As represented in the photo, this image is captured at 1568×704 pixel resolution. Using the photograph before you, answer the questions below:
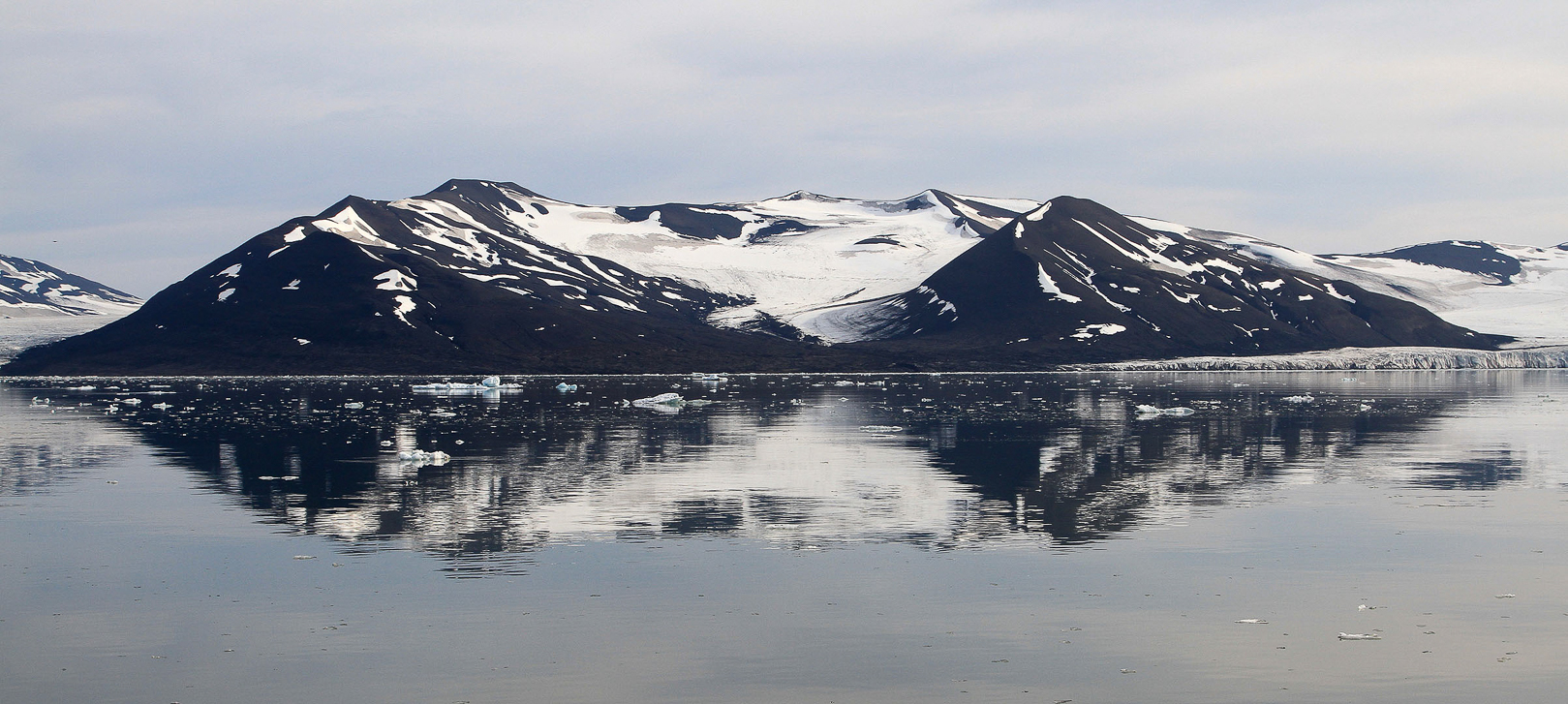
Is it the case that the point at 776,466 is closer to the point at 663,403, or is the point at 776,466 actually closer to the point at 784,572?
the point at 784,572

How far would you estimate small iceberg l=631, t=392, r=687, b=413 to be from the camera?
77350 millimetres

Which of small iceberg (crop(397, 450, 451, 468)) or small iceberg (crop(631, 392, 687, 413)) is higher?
small iceberg (crop(631, 392, 687, 413))

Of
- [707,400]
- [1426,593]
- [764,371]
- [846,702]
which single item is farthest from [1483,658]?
[764,371]

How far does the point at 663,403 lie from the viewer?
8188 centimetres

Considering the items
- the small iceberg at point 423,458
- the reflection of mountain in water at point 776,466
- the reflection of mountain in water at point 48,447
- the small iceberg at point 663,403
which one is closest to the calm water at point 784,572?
the reflection of mountain in water at point 776,466

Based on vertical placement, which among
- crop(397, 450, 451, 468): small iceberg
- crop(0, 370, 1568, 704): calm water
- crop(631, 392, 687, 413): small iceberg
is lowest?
crop(0, 370, 1568, 704): calm water

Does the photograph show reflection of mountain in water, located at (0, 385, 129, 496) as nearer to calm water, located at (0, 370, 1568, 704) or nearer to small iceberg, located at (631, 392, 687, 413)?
calm water, located at (0, 370, 1568, 704)

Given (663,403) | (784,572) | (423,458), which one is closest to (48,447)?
(423,458)

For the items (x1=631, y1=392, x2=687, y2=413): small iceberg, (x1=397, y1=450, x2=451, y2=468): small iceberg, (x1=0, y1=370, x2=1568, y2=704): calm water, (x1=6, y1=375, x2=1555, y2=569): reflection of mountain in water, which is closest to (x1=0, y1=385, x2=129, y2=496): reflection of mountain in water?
(x1=0, y1=370, x2=1568, y2=704): calm water

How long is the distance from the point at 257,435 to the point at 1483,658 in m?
48.9

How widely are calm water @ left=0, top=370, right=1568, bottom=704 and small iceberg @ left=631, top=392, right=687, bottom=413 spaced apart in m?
28.9

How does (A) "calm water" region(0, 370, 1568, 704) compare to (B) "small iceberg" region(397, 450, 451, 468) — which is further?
(B) "small iceberg" region(397, 450, 451, 468)

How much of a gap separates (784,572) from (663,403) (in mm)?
60304

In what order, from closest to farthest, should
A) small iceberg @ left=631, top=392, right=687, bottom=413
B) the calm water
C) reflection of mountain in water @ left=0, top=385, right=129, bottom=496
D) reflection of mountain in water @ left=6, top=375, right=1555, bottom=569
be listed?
the calm water
reflection of mountain in water @ left=6, top=375, right=1555, bottom=569
reflection of mountain in water @ left=0, top=385, right=129, bottom=496
small iceberg @ left=631, top=392, right=687, bottom=413
